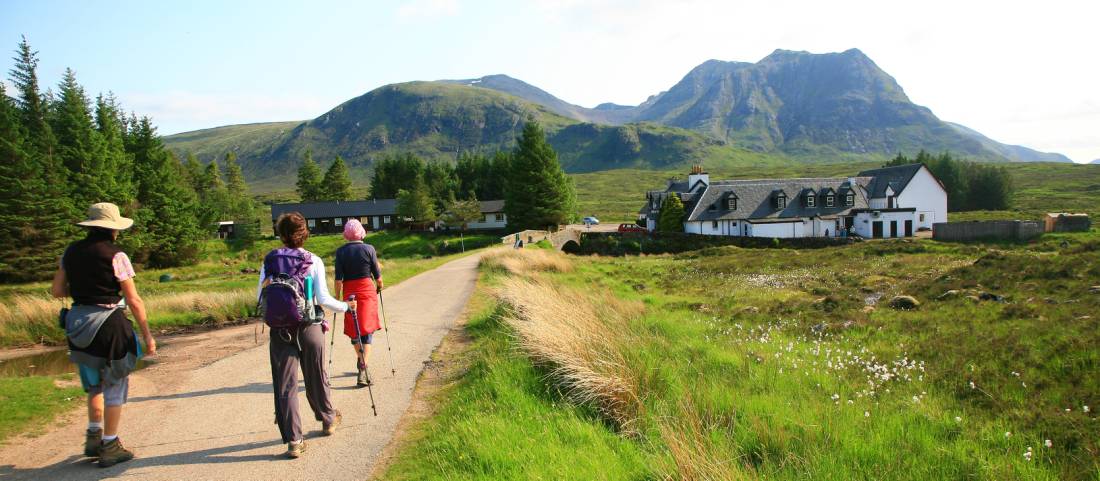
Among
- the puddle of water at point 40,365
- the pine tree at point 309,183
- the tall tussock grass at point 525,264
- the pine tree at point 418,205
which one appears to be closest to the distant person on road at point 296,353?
the puddle of water at point 40,365

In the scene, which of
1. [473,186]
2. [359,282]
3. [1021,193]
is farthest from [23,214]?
[1021,193]

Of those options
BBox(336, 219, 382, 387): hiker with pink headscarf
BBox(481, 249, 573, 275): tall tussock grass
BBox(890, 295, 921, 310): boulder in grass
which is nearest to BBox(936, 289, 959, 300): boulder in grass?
BBox(890, 295, 921, 310): boulder in grass

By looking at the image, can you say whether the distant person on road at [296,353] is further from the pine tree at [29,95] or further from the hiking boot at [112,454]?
the pine tree at [29,95]

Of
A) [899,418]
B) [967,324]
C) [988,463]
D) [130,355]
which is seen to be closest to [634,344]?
[899,418]

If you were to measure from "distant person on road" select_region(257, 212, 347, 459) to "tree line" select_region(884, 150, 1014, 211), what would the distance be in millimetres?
94093

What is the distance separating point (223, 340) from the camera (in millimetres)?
11531

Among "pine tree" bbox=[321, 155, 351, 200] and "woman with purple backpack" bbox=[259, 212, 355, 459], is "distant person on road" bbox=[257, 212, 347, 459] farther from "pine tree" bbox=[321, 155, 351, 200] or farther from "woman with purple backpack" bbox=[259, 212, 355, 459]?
"pine tree" bbox=[321, 155, 351, 200]

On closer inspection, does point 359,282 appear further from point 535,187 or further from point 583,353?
point 535,187

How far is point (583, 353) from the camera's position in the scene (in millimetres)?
6914

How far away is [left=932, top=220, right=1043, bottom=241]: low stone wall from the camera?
4256 cm

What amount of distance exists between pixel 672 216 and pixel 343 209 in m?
55.6

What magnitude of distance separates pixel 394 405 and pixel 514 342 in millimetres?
2102

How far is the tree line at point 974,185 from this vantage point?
263 feet

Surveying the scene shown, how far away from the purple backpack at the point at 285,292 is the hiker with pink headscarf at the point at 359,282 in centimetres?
222
